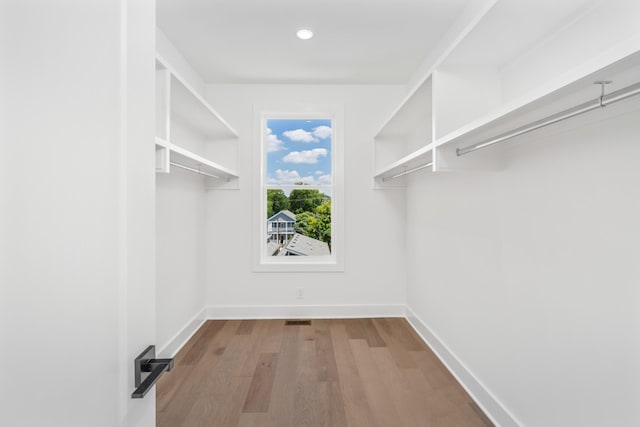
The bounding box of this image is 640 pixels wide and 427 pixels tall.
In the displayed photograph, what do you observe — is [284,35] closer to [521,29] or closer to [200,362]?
[521,29]

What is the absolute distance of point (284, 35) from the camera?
256 cm

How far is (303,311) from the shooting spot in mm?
3549

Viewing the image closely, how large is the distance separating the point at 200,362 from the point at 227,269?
1.15 m

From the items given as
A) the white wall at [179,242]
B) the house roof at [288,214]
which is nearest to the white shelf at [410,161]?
the house roof at [288,214]

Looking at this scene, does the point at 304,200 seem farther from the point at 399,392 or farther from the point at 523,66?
the point at 523,66

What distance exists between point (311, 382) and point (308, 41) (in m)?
2.60

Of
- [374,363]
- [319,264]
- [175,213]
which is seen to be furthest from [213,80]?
[374,363]

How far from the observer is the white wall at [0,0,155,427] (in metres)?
0.42

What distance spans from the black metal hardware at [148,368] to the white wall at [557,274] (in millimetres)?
1481

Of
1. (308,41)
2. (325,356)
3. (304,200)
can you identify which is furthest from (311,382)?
(308,41)

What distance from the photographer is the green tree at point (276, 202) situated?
12.2 feet

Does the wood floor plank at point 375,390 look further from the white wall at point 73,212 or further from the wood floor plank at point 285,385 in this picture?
the white wall at point 73,212

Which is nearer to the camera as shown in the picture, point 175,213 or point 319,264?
point 175,213

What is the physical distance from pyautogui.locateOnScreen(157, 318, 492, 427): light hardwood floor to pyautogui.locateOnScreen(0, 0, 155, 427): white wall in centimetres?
141
